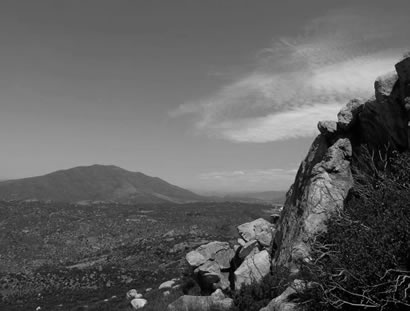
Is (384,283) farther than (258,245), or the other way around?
(258,245)

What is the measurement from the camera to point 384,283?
711 cm

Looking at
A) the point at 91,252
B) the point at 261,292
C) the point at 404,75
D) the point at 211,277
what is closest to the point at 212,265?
the point at 211,277

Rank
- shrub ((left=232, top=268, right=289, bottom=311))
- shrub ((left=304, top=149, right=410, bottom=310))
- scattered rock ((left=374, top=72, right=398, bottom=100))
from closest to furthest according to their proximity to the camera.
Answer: shrub ((left=304, top=149, right=410, bottom=310)) < shrub ((left=232, top=268, right=289, bottom=311)) < scattered rock ((left=374, top=72, right=398, bottom=100))

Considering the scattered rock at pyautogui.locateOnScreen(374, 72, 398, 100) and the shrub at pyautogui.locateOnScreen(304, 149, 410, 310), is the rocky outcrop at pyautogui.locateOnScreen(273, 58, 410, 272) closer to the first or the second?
the scattered rock at pyautogui.locateOnScreen(374, 72, 398, 100)

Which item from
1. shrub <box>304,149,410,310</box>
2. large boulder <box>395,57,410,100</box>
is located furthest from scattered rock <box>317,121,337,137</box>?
shrub <box>304,149,410,310</box>

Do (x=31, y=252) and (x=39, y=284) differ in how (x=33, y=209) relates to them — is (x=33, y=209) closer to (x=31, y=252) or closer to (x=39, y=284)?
(x=31, y=252)

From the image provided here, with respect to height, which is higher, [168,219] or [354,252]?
[354,252]

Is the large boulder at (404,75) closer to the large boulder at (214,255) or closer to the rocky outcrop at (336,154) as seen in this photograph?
the rocky outcrop at (336,154)

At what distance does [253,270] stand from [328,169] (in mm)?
5367

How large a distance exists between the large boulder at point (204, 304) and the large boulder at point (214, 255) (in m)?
5.71

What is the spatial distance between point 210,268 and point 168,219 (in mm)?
92418

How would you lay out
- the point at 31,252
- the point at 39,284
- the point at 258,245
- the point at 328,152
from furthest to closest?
the point at 31,252
the point at 39,284
the point at 258,245
the point at 328,152

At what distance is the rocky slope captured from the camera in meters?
12.7

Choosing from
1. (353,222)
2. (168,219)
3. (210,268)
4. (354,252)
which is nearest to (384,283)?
(354,252)
